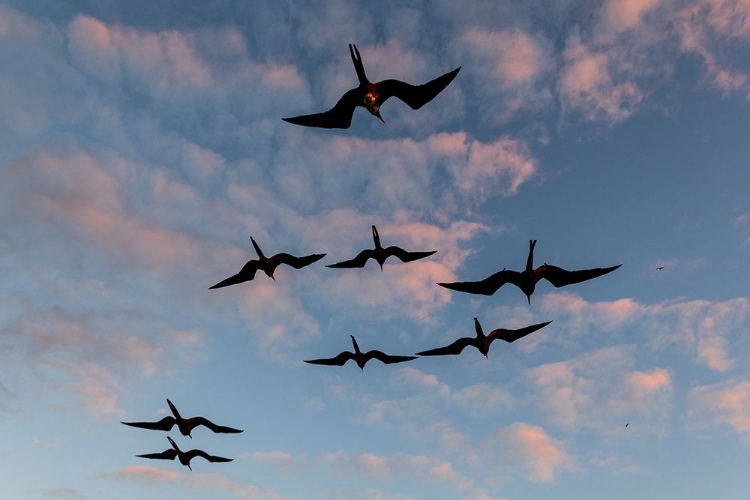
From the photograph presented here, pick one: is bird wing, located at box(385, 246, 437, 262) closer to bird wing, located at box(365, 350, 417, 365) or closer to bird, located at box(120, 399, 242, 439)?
bird wing, located at box(365, 350, 417, 365)

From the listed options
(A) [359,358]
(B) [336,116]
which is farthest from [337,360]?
(B) [336,116]

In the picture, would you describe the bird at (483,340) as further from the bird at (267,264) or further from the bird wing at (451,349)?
→ the bird at (267,264)

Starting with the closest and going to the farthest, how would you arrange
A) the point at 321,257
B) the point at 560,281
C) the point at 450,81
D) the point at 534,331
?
the point at 450,81, the point at 560,281, the point at 534,331, the point at 321,257

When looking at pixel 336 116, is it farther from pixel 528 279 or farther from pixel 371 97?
pixel 528 279

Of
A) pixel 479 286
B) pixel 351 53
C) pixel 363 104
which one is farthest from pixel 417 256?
pixel 351 53

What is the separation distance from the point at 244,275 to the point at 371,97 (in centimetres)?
1336

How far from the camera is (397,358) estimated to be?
35.3m

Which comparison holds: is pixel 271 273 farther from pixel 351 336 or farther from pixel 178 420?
pixel 178 420

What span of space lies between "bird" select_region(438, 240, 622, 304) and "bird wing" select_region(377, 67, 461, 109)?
8457 mm

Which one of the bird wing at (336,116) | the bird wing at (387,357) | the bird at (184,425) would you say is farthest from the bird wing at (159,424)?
the bird wing at (336,116)

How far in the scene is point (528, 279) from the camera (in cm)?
2791

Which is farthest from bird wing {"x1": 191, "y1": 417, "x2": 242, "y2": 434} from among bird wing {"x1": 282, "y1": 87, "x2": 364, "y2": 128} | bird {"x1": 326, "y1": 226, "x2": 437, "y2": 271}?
bird wing {"x1": 282, "y1": 87, "x2": 364, "y2": 128}

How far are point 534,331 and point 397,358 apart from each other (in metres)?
8.33

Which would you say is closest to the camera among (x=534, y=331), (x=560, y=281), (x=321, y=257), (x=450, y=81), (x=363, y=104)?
(x=450, y=81)
